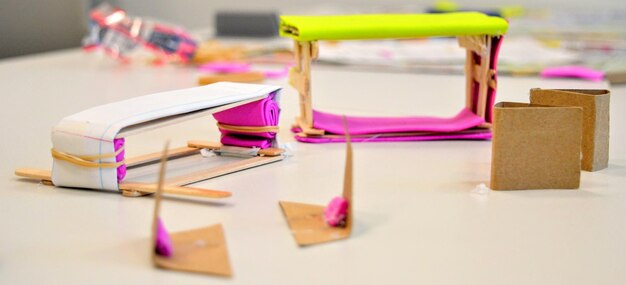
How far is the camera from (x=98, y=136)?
929 mm

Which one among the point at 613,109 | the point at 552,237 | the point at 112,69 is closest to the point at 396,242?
the point at 552,237

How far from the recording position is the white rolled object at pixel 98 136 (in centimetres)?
93

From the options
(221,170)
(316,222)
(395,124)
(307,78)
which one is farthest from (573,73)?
(316,222)

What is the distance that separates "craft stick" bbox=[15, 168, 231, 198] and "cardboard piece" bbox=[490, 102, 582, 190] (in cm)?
32

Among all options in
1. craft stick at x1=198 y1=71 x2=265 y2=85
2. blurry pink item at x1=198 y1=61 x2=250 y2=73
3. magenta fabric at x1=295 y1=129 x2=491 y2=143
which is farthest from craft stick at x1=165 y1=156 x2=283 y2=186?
blurry pink item at x1=198 y1=61 x2=250 y2=73

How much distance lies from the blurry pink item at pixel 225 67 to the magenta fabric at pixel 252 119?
94cm

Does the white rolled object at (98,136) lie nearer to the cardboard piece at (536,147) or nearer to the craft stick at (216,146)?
the craft stick at (216,146)

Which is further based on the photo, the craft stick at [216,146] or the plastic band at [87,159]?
the craft stick at [216,146]

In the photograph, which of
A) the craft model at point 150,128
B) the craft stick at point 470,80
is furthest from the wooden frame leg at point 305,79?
the craft stick at point 470,80

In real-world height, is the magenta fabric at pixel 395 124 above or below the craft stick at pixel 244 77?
below

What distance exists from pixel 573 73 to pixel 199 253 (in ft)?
4.68

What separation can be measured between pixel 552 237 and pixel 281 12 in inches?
125

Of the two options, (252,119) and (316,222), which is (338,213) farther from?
(252,119)

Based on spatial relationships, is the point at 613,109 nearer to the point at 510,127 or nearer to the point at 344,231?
the point at 510,127
